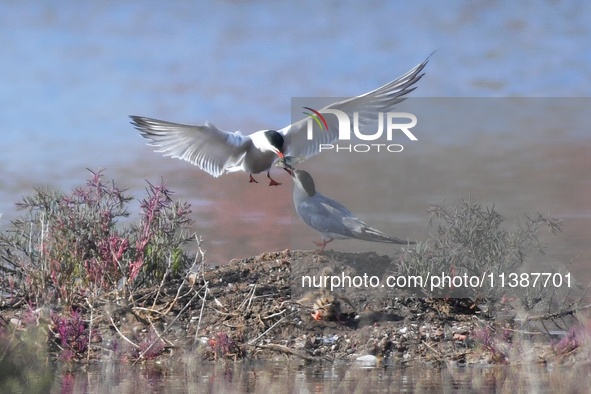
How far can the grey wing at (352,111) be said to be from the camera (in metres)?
7.00

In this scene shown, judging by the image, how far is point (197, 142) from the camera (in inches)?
283

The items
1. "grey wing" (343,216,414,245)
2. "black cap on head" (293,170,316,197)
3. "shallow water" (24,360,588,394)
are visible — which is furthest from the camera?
"black cap on head" (293,170,316,197)

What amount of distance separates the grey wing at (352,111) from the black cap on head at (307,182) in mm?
253

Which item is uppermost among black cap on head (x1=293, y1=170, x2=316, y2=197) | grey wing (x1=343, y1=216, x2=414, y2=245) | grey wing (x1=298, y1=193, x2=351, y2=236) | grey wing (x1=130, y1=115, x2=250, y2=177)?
grey wing (x1=130, y1=115, x2=250, y2=177)

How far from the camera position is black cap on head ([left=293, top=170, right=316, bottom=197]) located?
7.03 m

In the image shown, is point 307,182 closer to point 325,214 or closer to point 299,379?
point 325,214

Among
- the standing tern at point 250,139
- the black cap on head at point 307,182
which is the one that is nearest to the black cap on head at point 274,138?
the standing tern at point 250,139

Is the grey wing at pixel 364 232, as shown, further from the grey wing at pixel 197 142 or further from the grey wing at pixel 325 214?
the grey wing at pixel 197 142

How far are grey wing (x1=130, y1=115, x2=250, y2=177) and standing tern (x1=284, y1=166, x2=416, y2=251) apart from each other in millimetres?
603

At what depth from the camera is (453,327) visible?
6500 mm

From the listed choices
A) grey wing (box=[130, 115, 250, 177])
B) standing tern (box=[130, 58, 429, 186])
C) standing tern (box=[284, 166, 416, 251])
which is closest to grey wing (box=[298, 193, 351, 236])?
standing tern (box=[284, 166, 416, 251])

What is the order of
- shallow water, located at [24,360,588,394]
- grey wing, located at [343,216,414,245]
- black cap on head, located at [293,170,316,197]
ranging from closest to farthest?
shallow water, located at [24,360,588,394] → grey wing, located at [343,216,414,245] → black cap on head, located at [293,170,316,197]

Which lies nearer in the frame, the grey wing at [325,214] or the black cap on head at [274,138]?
the grey wing at [325,214]

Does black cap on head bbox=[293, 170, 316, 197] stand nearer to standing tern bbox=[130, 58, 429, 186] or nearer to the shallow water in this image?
standing tern bbox=[130, 58, 429, 186]
